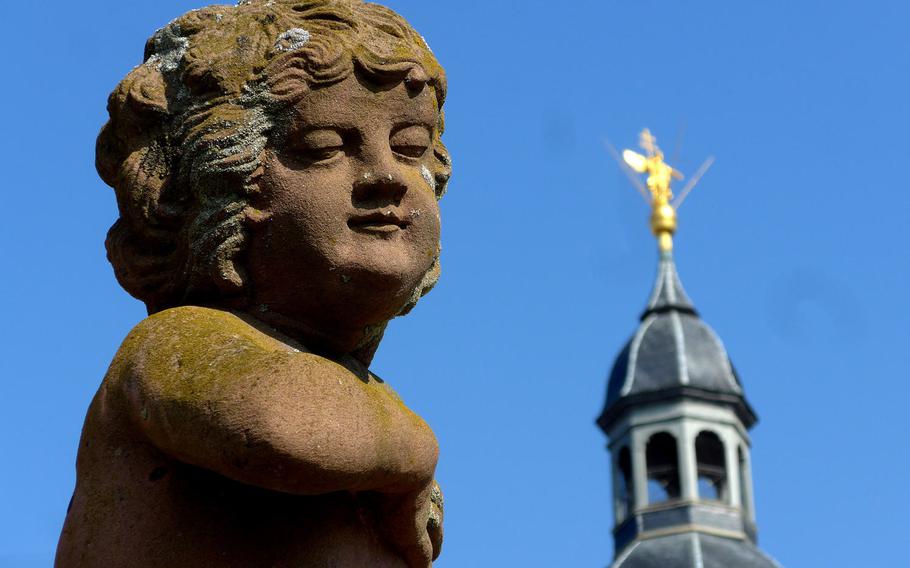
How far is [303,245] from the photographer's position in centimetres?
486

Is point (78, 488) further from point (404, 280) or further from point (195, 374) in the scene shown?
point (404, 280)

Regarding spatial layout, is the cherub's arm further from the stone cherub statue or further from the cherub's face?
the cherub's face

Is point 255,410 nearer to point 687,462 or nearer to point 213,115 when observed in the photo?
point 213,115

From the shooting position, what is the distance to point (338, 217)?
4863 millimetres

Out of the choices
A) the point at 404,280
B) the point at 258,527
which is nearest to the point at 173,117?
the point at 404,280

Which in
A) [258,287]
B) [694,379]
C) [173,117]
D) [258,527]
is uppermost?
[694,379]

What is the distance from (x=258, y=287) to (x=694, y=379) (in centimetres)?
4613

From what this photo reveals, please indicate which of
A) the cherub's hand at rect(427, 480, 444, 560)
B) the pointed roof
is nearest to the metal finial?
the pointed roof

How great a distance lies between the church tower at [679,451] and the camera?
4975 cm

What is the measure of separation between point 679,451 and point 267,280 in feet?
150

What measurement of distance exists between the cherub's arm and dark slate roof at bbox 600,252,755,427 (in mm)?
45340

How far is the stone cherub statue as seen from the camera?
4547 millimetres

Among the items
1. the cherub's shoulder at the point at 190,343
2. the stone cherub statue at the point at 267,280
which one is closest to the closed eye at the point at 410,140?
the stone cherub statue at the point at 267,280

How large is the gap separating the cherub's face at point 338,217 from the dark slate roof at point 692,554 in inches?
1793
